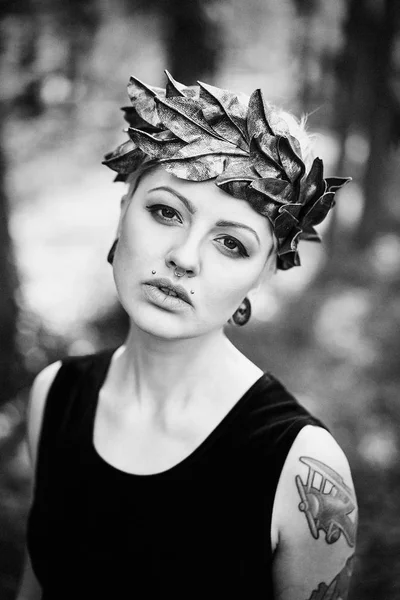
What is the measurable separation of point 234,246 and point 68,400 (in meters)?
0.88

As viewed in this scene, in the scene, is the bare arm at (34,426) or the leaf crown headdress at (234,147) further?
the bare arm at (34,426)

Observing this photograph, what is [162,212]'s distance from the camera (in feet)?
5.12

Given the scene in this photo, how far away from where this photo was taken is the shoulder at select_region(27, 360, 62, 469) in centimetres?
200

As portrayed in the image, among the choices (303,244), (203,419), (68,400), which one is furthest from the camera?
(303,244)

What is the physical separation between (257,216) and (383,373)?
4.14 m

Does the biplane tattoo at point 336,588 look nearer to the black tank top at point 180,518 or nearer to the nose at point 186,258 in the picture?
the black tank top at point 180,518

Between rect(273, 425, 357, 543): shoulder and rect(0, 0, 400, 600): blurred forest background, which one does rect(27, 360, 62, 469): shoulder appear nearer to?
rect(273, 425, 357, 543): shoulder

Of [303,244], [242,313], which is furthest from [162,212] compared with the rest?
[303,244]

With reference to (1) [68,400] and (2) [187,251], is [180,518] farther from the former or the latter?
(2) [187,251]

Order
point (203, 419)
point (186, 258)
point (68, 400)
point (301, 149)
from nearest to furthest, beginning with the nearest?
point (186, 258) → point (301, 149) → point (203, 419) → point (68, 400)

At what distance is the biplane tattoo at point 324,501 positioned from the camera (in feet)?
5.03

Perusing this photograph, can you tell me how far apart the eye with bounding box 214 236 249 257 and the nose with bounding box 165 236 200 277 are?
0.09m

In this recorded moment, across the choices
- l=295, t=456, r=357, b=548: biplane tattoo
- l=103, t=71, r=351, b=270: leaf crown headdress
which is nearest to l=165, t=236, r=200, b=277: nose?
l=103, t=71, r=351, b=270: leaf crown headdress

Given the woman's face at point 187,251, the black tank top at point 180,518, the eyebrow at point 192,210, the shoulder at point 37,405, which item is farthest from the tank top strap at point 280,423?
the shoulder at point 37,405
